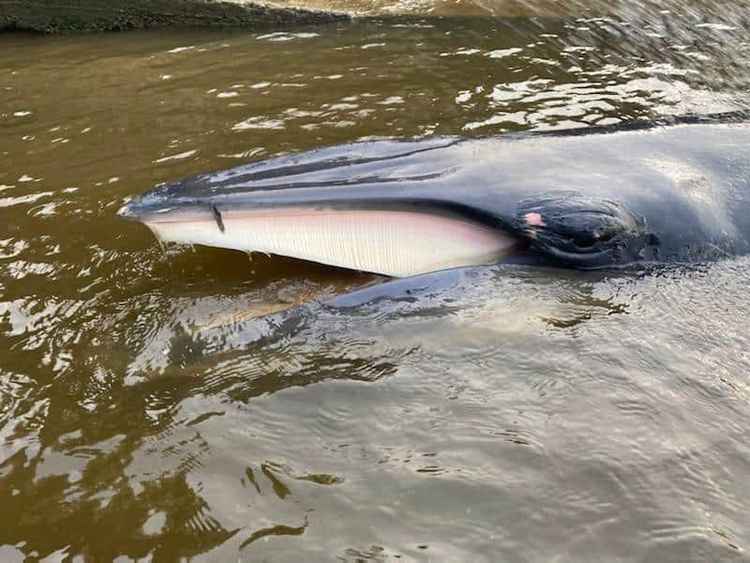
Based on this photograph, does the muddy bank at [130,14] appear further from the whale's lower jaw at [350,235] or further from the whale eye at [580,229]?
the whale eye at [580,229]

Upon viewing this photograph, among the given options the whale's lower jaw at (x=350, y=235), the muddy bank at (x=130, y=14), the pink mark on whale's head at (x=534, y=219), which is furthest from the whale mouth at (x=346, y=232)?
the muddy bank at (x=130, y=14)

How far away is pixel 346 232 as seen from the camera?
129 inches

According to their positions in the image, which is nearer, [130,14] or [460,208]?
[460,208]

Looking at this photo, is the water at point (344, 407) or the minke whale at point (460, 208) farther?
the minke whale at point (460, 208)

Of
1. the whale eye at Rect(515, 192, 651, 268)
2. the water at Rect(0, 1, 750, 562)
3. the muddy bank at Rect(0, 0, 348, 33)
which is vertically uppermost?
the muddy bank at Rect(0, 0, 348, 33)

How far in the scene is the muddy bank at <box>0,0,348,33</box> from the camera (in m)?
9.30

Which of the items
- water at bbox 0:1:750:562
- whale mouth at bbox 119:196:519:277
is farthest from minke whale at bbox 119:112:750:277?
water at bbox 0:1:750:562

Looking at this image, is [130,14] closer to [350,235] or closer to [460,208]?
[350,235]

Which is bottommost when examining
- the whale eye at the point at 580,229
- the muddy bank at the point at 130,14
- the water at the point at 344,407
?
the water at the point at 344,407

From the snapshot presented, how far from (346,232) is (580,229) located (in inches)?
41.8

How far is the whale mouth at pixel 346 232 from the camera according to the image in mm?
3229

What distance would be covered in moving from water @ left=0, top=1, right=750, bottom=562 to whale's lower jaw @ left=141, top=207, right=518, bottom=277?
0.14 meters

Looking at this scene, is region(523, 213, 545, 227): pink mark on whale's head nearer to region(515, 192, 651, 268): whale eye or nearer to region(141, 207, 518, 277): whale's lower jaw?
region(515, 192, 651, 268): whale eye

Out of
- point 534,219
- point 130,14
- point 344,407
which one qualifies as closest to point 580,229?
point 534,219
